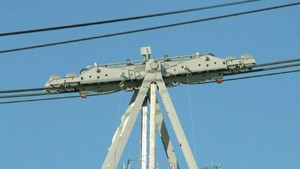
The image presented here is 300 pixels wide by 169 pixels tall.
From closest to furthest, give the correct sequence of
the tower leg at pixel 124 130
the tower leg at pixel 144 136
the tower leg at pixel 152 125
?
the tower leg at pixel 152 125
the tower leg at pixel 144 136
the tower leg at pixel 124 130

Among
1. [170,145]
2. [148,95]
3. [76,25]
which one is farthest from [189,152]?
[76,25]

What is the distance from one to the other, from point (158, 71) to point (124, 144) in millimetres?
3619

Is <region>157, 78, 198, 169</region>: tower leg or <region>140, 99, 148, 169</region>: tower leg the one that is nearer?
<region>157, 78, 198, 169</region>: tower leg

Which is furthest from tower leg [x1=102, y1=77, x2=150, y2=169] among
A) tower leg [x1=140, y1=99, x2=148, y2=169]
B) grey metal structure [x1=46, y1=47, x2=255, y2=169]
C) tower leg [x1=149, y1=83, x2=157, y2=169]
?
tower leg [x1=140, y1=99, x2=148, y2=169]

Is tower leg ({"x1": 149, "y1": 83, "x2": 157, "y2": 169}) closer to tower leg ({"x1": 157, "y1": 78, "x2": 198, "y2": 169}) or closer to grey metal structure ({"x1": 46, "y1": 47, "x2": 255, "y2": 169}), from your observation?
grey metal structure ({"x1": 46, "y1": 47, "x2": 255, "y2": 169})

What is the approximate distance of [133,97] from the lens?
110 feet

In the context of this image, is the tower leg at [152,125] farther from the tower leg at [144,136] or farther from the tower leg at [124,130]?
the tower leg at [144,136]

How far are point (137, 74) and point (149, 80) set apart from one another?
2.35 feet

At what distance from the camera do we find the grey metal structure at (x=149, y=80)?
32.3 m

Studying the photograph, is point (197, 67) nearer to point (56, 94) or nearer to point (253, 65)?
point (253, 65)

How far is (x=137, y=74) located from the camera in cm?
3328

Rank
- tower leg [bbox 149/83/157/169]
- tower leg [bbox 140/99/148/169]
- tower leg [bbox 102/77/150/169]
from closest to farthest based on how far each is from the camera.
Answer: tower leg [bbox 149/83/157/169] → tower leg [bbox 140/99/148/169] → tower leg [bbox 102/77/150/169]

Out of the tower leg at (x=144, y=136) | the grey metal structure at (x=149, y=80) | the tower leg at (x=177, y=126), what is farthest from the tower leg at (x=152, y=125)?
the tower leg at (x=144, y=136)

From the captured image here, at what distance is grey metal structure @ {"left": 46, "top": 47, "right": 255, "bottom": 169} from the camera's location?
32.3 meters
